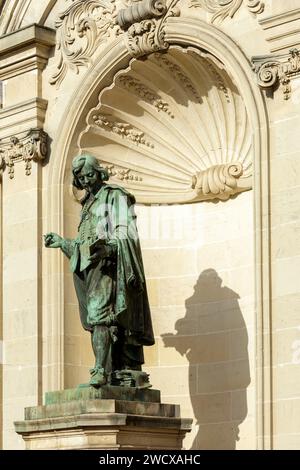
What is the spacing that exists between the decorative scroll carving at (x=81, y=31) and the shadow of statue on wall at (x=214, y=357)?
225 cm

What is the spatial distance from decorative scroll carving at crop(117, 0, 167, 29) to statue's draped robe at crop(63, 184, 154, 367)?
2049 millimetres

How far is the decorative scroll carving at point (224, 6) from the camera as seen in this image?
1480 cm

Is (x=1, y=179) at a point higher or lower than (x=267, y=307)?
higher

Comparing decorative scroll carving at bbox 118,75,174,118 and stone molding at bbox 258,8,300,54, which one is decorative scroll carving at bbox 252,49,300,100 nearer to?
stone molding at bbox 258,8,300,54

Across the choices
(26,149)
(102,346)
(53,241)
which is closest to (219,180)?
(26,149)

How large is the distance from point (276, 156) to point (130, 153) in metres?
2.23

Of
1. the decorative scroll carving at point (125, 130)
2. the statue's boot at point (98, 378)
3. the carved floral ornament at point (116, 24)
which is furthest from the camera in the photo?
the decorative scroll carving at point (125, 130)

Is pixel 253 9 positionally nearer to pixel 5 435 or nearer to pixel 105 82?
pixel 105 82

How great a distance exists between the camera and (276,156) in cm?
1443

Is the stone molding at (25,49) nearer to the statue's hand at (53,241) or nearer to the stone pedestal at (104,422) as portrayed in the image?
the statue's hand at (53,241)

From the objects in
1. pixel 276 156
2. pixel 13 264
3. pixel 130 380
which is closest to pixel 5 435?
pixel 13 264

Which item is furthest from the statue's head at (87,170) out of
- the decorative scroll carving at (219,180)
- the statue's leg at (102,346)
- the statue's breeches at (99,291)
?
the decorative scroll carving at (219,180)
